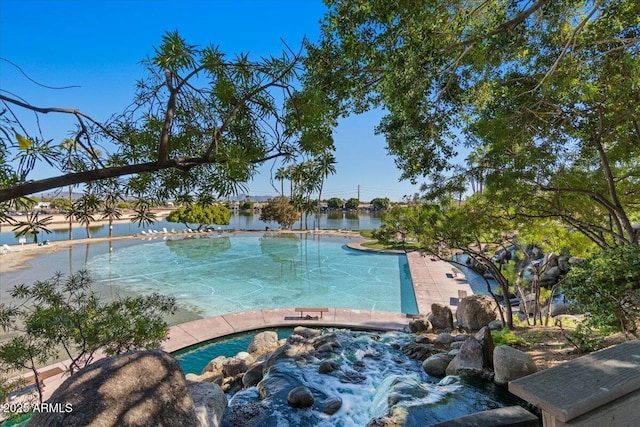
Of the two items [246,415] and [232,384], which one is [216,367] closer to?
[232,384]

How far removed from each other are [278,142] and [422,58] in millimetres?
2839

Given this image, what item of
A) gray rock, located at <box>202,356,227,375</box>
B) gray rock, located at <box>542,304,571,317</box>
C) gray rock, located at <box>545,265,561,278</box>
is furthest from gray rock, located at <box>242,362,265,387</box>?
gray rock, located at <box>545,265,561,278</box>

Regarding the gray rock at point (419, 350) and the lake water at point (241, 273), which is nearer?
the gray rock at point (419, 350)

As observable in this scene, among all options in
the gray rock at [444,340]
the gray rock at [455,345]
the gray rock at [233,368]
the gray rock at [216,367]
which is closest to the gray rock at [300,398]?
the gray rock at [233,368]

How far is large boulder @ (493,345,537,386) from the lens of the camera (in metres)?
6.32

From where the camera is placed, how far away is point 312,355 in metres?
8.66

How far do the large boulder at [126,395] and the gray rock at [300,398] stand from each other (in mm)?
3018

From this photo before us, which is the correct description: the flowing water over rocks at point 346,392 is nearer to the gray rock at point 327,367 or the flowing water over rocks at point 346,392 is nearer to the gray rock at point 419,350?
the gray rock at point 327,367

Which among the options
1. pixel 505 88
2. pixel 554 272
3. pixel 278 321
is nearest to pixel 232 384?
pixel 278 321

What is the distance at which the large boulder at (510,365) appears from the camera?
20.7 ft

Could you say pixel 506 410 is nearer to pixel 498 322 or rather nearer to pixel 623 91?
pixel 623 91

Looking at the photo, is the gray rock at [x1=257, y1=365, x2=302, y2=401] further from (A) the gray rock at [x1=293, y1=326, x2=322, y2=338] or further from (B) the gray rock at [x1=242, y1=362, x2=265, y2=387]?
(A) the gray rock at [x1=293, y1=326, x2=322, y2=338]

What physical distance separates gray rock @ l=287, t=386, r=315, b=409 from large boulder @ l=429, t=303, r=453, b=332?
20.7 feet

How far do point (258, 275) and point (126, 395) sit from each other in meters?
17.2
